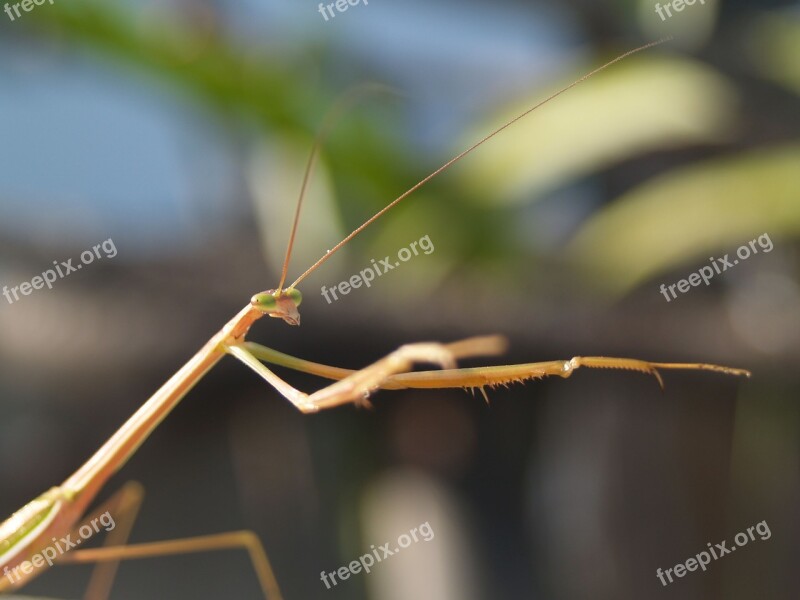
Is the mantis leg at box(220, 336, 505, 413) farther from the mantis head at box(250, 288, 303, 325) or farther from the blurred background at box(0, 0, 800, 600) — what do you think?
the blurred background at box(0, 0, 800, 600)

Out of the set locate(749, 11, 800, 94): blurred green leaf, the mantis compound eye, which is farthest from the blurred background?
the mantis compound eye

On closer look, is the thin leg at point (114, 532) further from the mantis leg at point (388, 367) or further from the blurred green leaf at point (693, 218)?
the blurred green leaf at point (693, 218)

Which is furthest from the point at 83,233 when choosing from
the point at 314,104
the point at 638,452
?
the point at 638,452

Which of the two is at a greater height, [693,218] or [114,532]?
[693,218]

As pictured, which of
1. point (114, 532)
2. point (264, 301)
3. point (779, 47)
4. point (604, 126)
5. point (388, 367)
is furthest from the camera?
point (779, 47)

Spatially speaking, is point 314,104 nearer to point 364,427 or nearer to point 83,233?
point 83,233

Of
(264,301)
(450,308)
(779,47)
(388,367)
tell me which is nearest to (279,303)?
(264,301)

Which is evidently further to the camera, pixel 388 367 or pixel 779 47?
pixel 779 47

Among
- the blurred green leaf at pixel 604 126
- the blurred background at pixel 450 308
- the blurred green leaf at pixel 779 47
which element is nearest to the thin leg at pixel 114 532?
the blurred background at pixel 450 308

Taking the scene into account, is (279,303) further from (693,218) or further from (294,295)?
(693,218)
